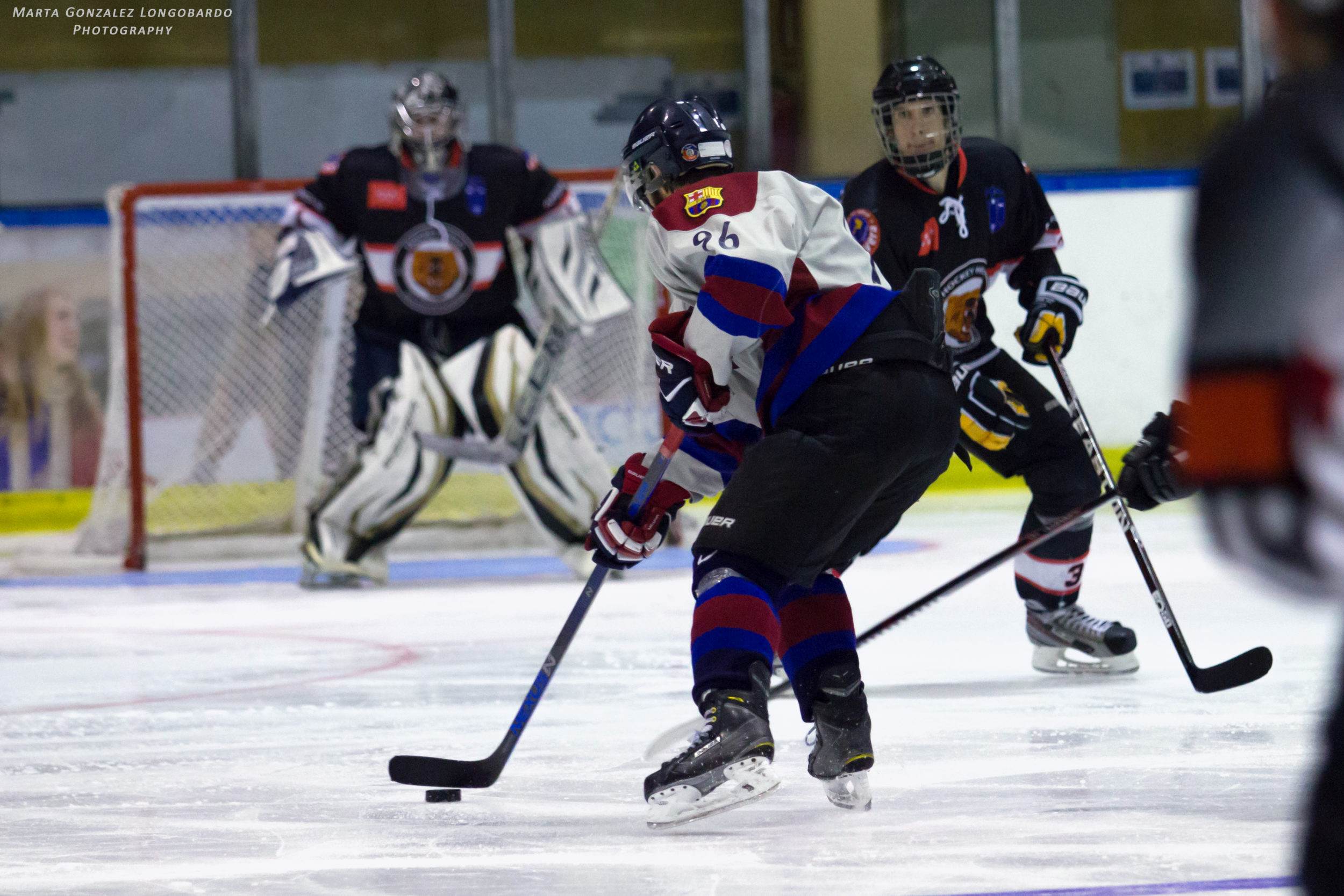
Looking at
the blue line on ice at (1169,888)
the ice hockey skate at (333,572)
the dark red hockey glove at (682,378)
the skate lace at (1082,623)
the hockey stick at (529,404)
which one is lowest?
the ice hockey skate at (333,572)

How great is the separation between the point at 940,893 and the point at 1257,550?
984 mm

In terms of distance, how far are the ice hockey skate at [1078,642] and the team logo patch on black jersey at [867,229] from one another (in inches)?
29.6

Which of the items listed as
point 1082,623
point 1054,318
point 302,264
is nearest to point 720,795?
point 1082,623

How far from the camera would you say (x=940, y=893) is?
1.71 metres

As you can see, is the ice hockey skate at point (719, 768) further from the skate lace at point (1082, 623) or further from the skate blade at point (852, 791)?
the skate lace at point (1082, 623)

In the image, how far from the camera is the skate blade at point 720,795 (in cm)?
190

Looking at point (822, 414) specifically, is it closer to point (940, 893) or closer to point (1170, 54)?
point (940, 893)

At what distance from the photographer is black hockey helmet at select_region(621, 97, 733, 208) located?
7.02 feet

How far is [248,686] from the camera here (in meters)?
3.33

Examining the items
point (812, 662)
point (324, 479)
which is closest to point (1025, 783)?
point (812, 662)

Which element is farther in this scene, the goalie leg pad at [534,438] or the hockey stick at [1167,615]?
the goalie leg pad at [534,438]

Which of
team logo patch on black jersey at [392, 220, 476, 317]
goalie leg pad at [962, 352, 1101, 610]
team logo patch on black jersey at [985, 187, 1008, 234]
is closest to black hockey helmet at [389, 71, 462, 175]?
team logo patch on black jersey at [392, 220, 476, 317]

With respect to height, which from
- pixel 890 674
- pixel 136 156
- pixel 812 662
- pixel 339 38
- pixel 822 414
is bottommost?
pixel 890 674

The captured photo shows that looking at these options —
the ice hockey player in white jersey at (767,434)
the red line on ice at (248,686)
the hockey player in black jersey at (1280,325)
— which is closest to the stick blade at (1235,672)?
the ice hockey player in white jersey at (767,434)
